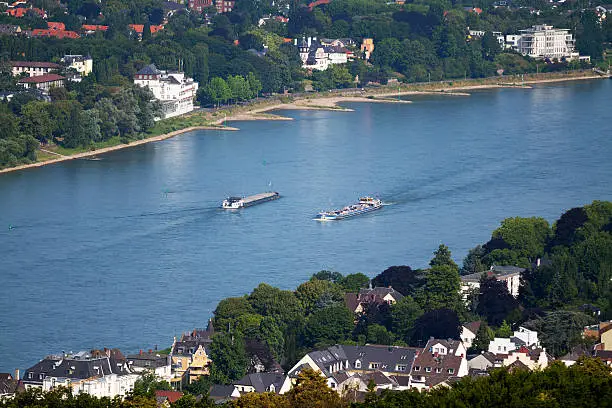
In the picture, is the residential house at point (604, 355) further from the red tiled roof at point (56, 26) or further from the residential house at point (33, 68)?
the red tiled roof at point (56, 26)

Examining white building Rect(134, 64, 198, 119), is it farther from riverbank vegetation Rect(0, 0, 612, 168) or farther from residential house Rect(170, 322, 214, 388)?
residential house Rect(170, 322, 214, 388)

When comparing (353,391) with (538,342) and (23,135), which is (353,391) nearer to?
(538,342)

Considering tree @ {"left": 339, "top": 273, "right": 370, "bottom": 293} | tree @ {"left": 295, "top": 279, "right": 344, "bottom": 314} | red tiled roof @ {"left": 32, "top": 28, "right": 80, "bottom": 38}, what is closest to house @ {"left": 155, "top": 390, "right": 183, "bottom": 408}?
tree @ {"left": 295, "top": 279, "right": 344, "bottom": 314}

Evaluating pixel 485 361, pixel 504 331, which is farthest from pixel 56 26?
pixel 485 361

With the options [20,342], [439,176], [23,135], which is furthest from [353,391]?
[23,135]

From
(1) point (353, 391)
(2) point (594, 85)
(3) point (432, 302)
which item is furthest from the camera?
(2) point (594, 85)

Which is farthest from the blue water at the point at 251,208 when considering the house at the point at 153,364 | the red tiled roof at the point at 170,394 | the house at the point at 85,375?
the red tiled roof at the point at 170,394
